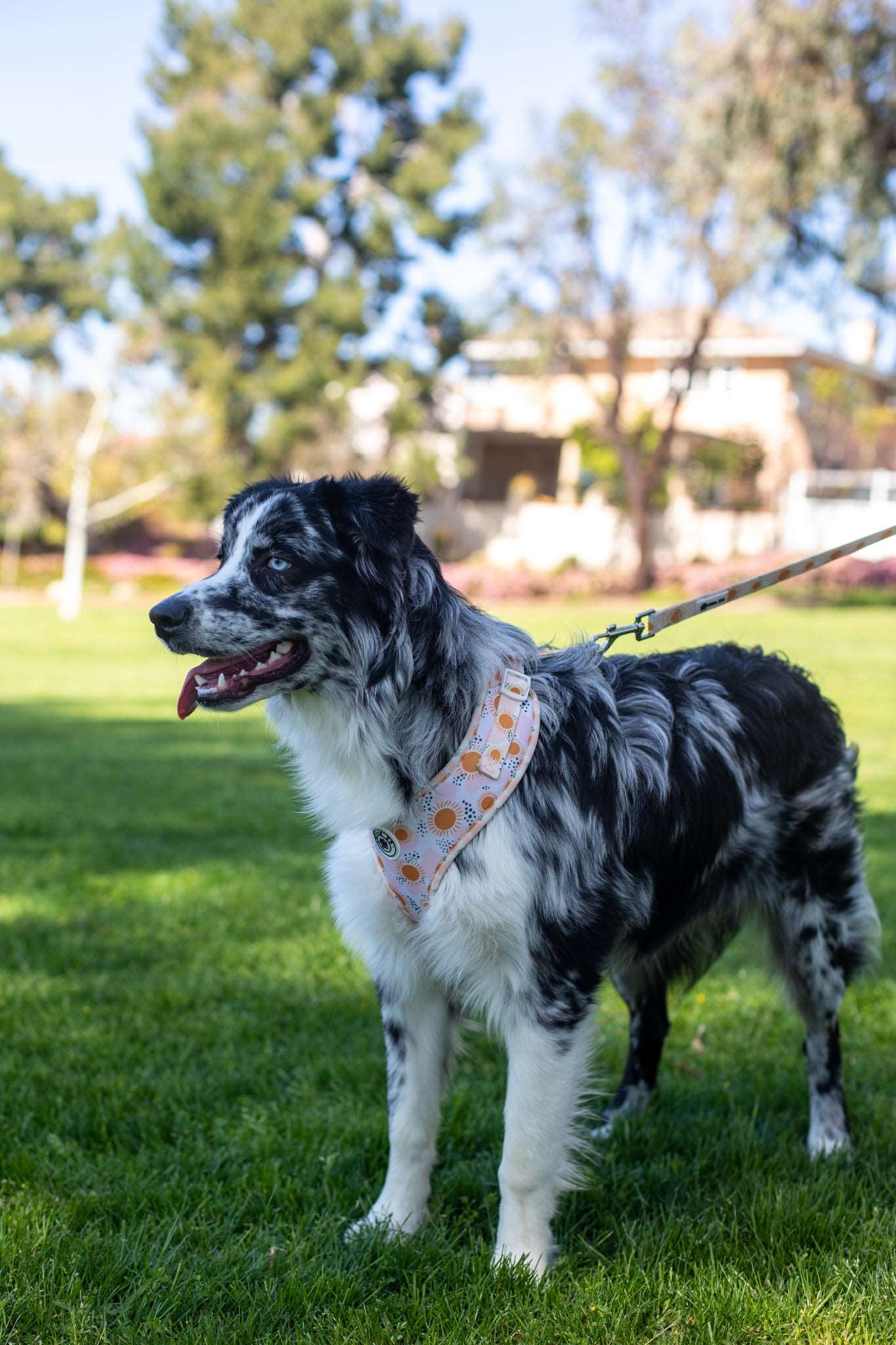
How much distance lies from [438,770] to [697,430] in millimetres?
40645

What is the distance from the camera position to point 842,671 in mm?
18344

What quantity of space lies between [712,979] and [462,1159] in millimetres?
2280

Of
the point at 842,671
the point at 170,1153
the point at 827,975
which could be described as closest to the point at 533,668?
the point at 827,975

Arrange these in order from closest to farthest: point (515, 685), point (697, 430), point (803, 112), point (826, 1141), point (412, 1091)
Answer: point (515, 685), point (412, 1091), point (826, 1141), point (803, 112), point (697, 430)

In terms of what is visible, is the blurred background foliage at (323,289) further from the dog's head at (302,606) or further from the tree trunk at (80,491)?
the dog's head at (302,606)

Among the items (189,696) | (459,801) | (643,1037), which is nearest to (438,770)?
(459,801)

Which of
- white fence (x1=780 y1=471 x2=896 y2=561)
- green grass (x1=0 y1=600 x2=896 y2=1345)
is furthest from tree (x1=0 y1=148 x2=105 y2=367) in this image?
green grass (x1=0 y1=600 x2=896 y2=1345)

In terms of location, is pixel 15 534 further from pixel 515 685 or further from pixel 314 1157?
pixel 515 685

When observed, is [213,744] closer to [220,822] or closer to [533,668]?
[220,822]

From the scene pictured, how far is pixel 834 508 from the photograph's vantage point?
35031mm

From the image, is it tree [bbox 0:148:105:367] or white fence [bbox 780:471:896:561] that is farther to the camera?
tree [bbox 0:148:105:367]

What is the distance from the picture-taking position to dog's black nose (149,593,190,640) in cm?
317

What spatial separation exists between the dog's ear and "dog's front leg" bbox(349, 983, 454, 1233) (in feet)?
4.27

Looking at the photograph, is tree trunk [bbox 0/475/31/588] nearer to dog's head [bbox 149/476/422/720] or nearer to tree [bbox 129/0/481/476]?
tree [bbox 129/0/481/476]
